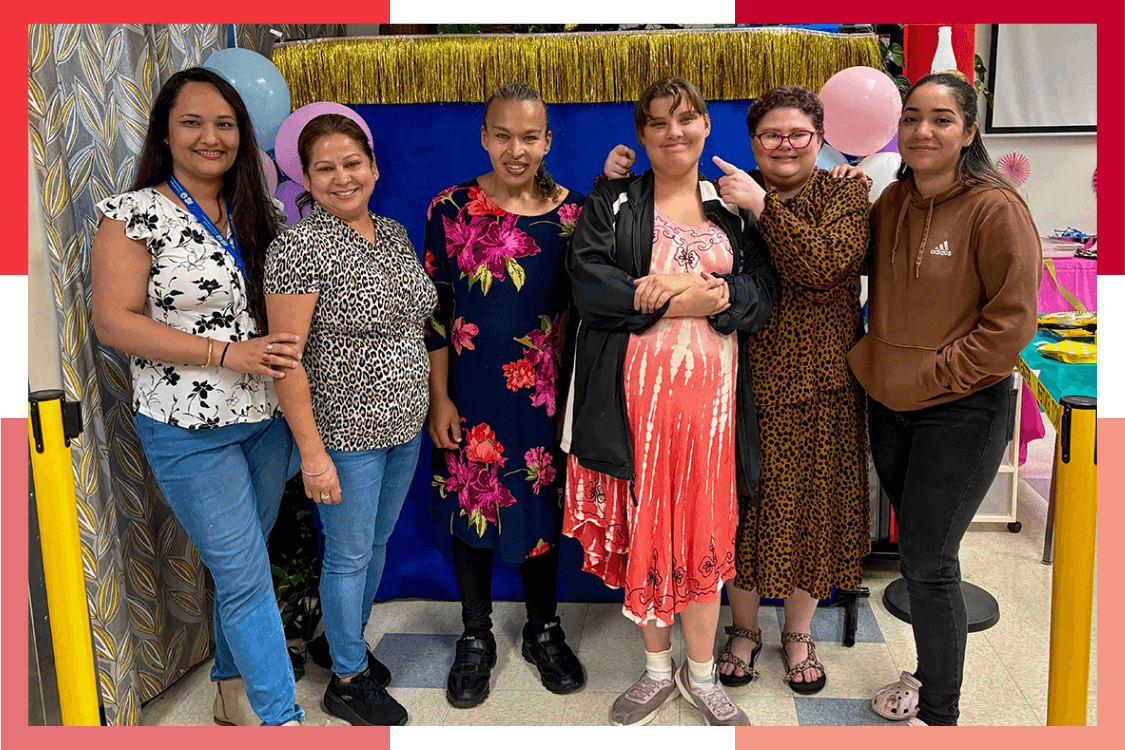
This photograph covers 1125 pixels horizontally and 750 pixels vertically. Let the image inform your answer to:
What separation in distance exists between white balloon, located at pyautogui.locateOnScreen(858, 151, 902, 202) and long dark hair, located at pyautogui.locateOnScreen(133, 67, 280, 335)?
1677 mm

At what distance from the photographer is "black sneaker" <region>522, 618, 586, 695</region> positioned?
2.37m

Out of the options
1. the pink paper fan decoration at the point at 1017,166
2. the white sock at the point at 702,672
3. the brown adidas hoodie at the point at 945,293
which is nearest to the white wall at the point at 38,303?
the white sock at the point at 702,672

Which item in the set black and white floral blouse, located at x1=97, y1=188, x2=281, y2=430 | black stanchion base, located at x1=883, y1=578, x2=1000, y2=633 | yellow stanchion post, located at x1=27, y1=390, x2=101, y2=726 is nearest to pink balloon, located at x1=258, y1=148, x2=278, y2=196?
black and white floral blouse, located at x1=97, y1=188, x2=281, y2=430

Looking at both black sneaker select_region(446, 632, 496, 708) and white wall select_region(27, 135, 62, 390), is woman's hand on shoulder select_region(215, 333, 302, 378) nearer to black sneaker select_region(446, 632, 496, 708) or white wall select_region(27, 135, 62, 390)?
white wall select_region(27, 135, 62, 390)

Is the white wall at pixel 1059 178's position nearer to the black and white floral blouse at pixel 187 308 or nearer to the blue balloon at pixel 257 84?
the blue balloon at pixel 257 84

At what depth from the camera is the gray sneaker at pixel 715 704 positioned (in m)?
2.18

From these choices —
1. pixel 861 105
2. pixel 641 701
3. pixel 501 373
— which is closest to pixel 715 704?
pixel 641 701

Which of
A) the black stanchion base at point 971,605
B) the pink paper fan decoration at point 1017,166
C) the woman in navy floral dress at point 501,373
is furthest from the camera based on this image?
the pink paper fan decoration at point 1017,166

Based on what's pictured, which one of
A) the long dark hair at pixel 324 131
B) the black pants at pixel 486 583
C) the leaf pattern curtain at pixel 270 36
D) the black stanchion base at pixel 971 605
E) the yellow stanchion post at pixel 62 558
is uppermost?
the leaf pattern curtain at pixel 270 36

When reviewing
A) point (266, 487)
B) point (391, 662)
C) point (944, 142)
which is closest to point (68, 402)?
point (266, 487)

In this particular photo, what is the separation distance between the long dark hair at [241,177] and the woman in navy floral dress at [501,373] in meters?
0.44

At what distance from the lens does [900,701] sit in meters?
2.22

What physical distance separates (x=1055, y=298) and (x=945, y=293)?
1.92 m

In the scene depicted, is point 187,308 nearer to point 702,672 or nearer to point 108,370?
point 108,370
